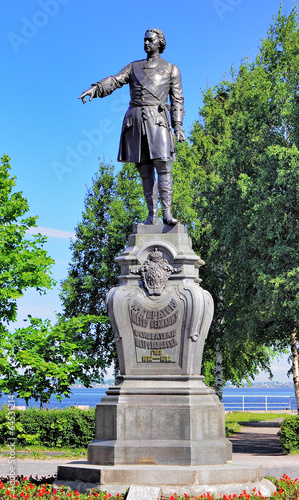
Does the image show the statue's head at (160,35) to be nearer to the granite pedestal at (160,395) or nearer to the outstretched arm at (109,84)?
the outstretched arm at (109,84)

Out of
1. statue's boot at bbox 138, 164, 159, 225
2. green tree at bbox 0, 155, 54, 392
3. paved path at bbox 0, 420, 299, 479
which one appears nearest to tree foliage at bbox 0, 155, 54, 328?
green tree at bbox 0, 155, 54, 392

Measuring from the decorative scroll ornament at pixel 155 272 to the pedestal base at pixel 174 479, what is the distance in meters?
2.31

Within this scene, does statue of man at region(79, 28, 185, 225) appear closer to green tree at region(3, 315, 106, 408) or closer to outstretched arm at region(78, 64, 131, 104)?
outstretched arm at region(78, 64, 131, 104)

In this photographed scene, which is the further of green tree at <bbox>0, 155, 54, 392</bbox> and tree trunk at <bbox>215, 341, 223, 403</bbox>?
tree trunk at <bbox>215, 341, 223, 403</bbox>

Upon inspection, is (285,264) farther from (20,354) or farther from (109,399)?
(109,399)

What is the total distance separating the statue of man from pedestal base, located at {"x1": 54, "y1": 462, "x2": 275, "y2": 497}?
353cm

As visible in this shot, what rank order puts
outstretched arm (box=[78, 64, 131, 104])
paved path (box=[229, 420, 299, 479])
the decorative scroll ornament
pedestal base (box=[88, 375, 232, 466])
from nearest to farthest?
pedestal base (box=[88, 375, 232, 466]), the decorative scroll ornament, outstretched arm (box=[78, 64, 131, 104]), paved path (box=[229, 420, 299, 479])

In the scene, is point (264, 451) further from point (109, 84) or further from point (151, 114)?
point (109, 84)

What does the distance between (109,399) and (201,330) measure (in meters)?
1.50

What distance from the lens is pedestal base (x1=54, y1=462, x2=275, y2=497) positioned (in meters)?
8.12

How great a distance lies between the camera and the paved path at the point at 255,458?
1546 cm

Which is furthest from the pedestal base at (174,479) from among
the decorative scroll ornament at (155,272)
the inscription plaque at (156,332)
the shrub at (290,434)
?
the shrub at (290,434)

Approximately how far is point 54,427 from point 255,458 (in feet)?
24.2

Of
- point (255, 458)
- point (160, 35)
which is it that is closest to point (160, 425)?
point (160, 35)
